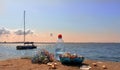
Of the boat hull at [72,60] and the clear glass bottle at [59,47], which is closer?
the boat hull at [72,60]

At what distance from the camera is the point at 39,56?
1609 cm

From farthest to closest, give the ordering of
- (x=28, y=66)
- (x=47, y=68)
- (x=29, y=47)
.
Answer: (x=29, y=47) < (x=28, y=66) < (x=47, y=68)

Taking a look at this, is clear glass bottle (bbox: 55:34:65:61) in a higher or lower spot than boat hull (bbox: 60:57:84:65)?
higher

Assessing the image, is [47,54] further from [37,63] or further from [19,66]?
[19,66]

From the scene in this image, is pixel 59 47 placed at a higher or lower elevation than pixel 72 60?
higher

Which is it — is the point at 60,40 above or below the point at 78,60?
above

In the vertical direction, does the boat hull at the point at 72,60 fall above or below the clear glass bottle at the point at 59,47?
below

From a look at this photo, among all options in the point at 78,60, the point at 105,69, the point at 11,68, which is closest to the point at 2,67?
the point at 11,68

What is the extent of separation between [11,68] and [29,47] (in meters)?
100

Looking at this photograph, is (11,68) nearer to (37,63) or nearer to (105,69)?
(37,63)

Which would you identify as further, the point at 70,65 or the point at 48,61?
the point at 48,61

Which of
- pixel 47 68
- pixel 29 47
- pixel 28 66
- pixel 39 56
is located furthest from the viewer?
pixel 29 47

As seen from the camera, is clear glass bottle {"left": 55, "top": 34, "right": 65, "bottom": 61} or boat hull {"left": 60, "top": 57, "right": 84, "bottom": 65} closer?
boat hull {"left": 60, "top": 57, "right": 84, "bottom": 65}

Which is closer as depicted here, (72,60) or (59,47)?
(72,60)
